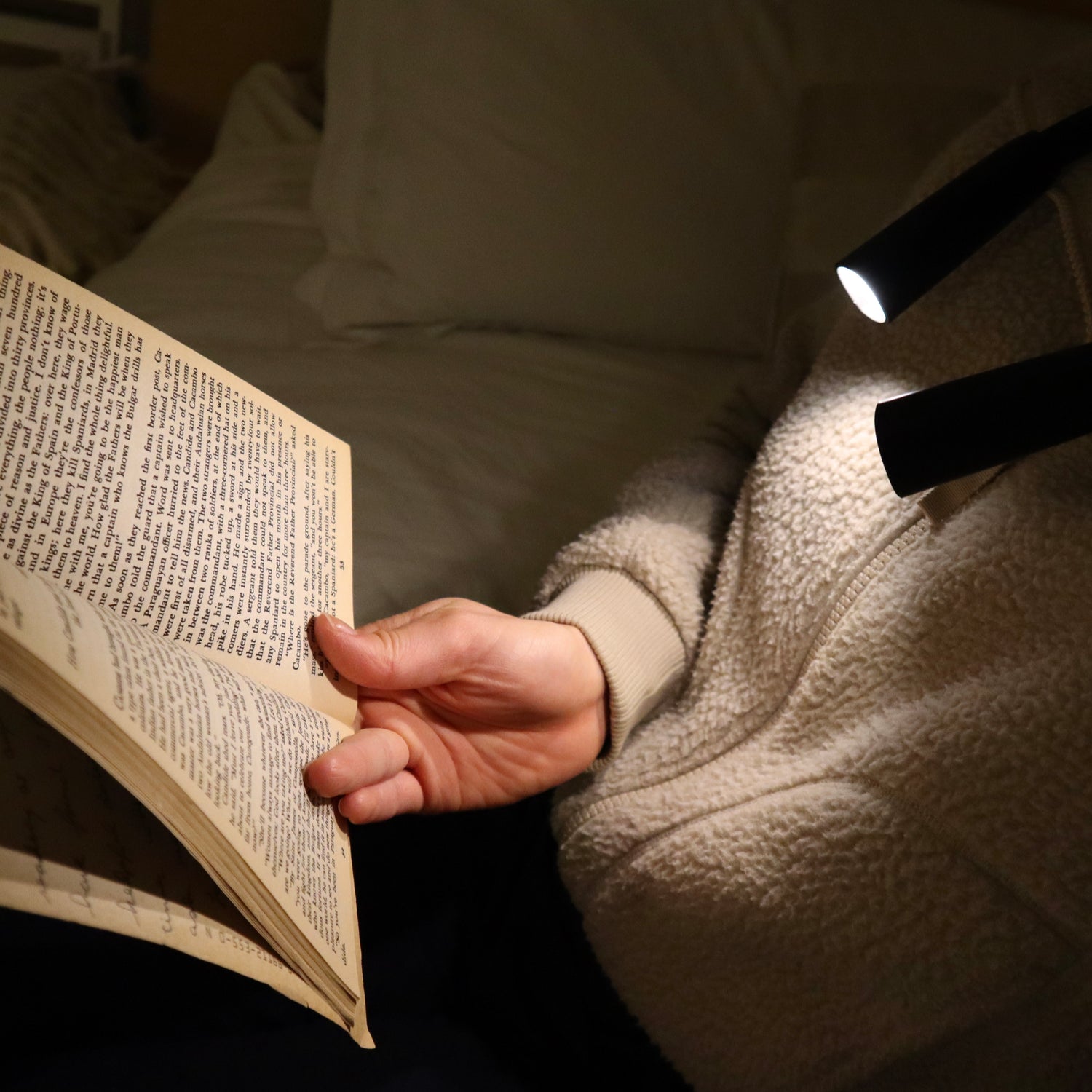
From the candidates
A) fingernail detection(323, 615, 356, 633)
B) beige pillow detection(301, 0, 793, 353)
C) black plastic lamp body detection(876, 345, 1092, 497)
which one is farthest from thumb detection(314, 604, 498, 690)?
beige pillow detection(301, 0, 793, 353)

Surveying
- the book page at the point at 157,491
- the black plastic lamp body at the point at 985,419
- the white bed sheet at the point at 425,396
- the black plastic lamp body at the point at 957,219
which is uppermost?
the black plastic lamp body at the point at 957,219

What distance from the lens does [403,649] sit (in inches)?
18.8

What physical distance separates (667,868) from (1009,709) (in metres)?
0.21

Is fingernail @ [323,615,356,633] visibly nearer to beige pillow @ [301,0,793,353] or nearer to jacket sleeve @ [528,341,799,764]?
jacket sleeve @ [528,341,799,764]

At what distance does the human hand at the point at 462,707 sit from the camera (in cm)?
46

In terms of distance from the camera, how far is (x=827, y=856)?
0.45 meters

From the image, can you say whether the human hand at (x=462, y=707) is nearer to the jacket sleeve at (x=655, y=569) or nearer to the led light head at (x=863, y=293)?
the jacket sleeve at (x=655, y=569)

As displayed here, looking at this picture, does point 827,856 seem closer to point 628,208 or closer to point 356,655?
→ point 356,655

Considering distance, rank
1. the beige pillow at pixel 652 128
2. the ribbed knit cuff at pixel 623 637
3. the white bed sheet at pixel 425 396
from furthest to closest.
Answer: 1. the beige pillow at pixel 652 128
2. the white bed sheet at pixel 425 396
3. the ribbed knit cuff at pixel 623 637

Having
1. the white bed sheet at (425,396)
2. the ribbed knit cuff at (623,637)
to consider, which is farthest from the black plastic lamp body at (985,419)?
the white bed sheet at (425,396)

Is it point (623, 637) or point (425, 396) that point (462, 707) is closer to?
point (623, 637)

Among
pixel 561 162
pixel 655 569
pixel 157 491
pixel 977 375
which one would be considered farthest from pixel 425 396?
pixel 977 375

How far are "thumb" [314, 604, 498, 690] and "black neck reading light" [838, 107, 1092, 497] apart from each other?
25 cm

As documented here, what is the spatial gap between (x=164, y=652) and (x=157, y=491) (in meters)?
0.10
